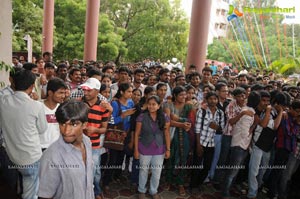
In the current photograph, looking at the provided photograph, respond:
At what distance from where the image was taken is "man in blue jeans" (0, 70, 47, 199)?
285cm

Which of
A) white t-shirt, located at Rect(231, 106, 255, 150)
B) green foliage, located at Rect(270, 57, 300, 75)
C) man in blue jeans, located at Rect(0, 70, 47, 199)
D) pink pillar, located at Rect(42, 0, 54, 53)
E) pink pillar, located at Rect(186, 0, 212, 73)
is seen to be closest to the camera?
man in blue jeans, located at Rect(0, 70, 47, 199)

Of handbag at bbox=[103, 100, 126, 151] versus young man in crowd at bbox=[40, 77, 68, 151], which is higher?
young man in crowd at bbox=[40, 77, 68, 151]

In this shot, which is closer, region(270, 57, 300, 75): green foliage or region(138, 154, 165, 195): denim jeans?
region(138, 154, 165, 195): denim jeans

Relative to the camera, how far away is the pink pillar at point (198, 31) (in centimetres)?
790

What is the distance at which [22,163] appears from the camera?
2955mm

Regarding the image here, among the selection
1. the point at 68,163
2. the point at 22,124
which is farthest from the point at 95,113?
the point at 68,163

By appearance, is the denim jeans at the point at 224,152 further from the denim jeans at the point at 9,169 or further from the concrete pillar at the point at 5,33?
the concrete pillar at the point at 5,33

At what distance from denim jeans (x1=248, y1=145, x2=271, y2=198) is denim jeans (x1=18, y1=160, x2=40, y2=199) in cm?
307

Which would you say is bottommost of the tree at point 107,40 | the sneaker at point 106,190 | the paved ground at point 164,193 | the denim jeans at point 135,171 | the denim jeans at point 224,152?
the paved ground at point 164,193

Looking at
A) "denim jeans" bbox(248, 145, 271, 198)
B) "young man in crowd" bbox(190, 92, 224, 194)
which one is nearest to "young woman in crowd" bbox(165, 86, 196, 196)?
"young man in crowd" bbox(190, 92, 224, 194)

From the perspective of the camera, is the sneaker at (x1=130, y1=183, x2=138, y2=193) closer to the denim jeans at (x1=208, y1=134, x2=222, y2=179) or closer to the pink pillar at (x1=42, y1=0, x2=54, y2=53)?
the denim jeans at (x1=208, y1=134, x2=222, y2=179)

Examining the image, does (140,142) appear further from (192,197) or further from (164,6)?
(164,6)

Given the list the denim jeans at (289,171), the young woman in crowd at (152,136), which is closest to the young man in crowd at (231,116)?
the denim jeans at (289,171)

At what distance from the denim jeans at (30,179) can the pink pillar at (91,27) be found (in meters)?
9.07
